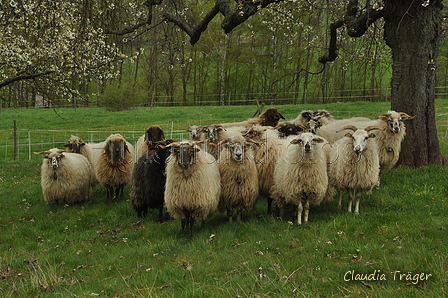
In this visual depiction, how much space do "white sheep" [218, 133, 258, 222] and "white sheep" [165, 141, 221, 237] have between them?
294 millimetres

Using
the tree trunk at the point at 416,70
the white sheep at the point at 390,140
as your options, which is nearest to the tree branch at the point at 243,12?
the tree trunk at the point at 416,70

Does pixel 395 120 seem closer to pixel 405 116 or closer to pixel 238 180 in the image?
pixel 405 116

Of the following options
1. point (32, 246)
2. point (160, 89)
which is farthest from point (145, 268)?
point (160, 89)

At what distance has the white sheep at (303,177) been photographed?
6859mm

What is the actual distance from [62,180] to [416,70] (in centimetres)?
879

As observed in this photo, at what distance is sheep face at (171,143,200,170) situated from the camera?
6779 mm

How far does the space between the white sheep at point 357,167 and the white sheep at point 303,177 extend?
1.25 feet

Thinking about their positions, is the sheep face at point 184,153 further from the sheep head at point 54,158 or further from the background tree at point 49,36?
the sheep head at point 54,158

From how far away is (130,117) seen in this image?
26906 mm

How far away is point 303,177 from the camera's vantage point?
6.90m

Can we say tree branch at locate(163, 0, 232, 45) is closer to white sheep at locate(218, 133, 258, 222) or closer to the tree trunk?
the tree trunk

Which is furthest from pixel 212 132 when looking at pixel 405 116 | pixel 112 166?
pixel 405 116

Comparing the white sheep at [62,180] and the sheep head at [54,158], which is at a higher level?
the sheep head at [54,158]

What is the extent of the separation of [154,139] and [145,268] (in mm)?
4971
